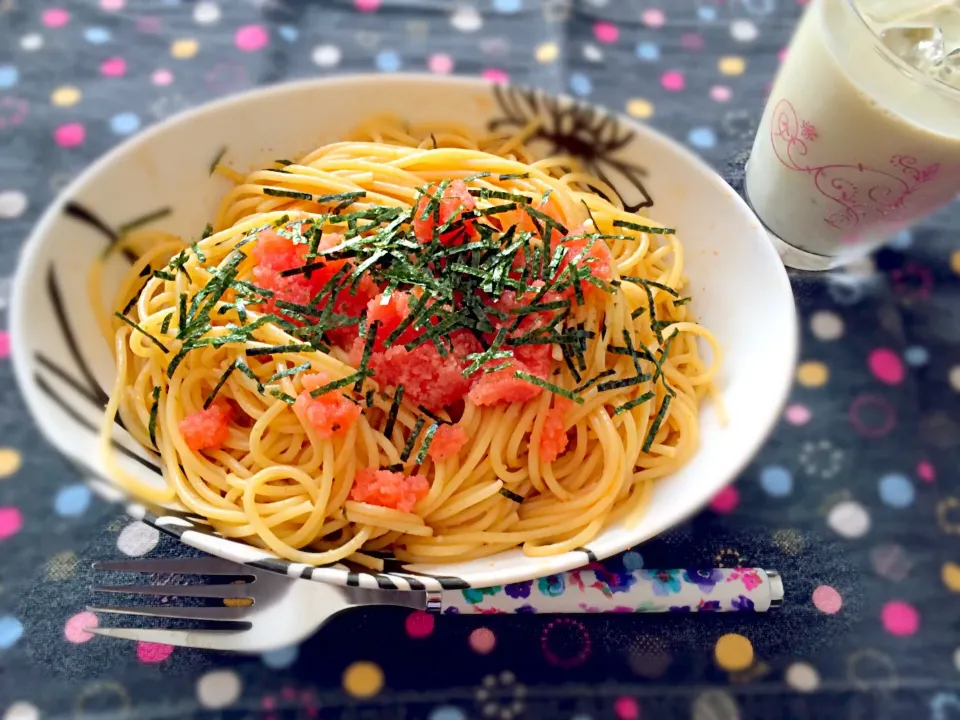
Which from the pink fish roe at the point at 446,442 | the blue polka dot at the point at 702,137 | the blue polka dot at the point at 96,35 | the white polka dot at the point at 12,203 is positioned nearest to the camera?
the pink fish roe at the point at 446,442

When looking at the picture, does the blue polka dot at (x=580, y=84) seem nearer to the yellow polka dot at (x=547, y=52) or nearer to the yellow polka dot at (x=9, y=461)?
the yellow polka dot at (x=547, y=52)

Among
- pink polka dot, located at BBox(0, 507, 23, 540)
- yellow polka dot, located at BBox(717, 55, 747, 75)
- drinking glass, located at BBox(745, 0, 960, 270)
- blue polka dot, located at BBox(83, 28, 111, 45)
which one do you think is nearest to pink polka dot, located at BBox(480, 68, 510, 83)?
yellow polka dot, located at BBox(717, 55, 747, 75)

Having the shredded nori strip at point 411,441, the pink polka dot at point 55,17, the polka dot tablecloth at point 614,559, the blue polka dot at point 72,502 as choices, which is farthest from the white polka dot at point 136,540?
the pink polka dot at point 55,17

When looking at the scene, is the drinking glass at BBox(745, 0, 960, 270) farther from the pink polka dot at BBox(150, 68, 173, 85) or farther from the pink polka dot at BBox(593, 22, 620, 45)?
the pink polka dot at BBox(150, 68, 173, 85)

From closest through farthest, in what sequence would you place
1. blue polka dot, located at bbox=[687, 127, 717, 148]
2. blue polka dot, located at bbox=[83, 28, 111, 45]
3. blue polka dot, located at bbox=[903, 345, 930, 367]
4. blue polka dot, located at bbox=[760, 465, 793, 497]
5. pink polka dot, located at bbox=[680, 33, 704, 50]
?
1. blue polka dot, located at bbox=[760, 465, 793, 497]
2. blue polka dot, located at bbox=[903, 345, 930, 367]
3. blue polka dot, located at bbox=[687, 127, 717, 148]
4. blue polka dot, located at bbox=[83, 28, 111, 45]
5. pink polka dot, located at bbox=[680, 33, 704, 50]

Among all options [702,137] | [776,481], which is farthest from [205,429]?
[702,137]
